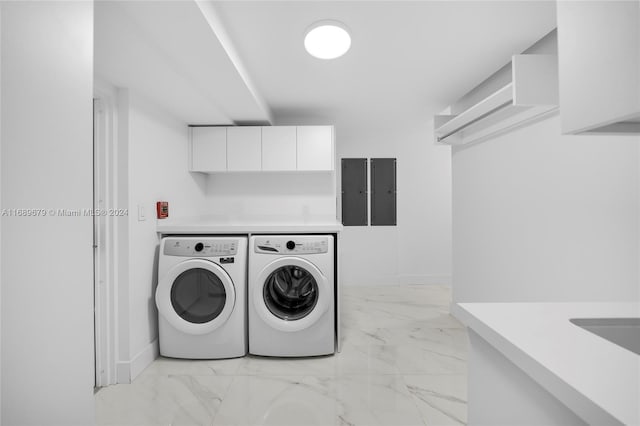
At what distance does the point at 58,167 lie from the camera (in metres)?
0.77

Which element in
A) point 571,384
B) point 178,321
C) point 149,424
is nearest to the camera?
point 571,384

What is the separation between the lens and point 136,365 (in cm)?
211

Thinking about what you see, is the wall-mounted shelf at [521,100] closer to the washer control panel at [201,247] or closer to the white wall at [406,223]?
the washer control panel at [201,247]

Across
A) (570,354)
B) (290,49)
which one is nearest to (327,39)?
(290,49)

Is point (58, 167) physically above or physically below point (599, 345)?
above

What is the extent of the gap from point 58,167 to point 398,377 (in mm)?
2131

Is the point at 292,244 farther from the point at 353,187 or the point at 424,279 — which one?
the point at 424,279

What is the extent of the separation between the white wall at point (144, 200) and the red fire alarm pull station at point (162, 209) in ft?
0.12

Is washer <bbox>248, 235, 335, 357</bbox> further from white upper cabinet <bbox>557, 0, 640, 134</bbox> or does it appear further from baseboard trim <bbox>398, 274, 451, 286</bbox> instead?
baseboard trim <bbox>398, 274, 451, 286</bbox>

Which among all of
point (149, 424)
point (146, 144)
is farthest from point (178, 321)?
point (146, 144)

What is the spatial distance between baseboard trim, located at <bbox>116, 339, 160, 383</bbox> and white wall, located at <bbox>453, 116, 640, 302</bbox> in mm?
2603

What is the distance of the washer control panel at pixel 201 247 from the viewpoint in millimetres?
2291

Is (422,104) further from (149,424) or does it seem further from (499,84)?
(149,424)

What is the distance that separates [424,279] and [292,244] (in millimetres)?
2881
